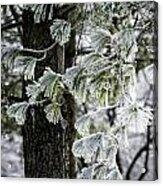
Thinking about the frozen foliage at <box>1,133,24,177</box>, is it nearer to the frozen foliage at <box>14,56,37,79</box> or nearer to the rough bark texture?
the rough bark texture

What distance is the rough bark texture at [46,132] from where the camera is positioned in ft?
6.77

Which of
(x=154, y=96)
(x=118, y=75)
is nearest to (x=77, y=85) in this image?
(x=118, y=75)

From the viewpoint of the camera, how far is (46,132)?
2086mm

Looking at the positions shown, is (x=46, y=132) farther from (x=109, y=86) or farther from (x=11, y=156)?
(x=109, y=86)

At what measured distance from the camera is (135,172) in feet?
6.57

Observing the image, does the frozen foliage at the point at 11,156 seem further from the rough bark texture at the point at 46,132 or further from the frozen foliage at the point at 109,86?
the frozen foliage at the point at 109,86

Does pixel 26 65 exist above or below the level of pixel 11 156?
above

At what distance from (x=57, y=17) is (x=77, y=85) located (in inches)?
10.1

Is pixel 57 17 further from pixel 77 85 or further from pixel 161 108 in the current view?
pixel 161 108

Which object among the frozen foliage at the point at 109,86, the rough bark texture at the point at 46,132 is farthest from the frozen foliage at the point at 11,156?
the frozen foliage at the point at 109,86

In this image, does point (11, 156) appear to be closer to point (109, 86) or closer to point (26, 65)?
point (26, 65)

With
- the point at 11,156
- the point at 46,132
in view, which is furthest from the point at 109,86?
the point at 11,156

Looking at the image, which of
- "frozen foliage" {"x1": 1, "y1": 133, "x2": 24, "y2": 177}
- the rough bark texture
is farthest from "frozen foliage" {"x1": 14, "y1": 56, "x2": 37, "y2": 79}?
"frozen foliage" {"x1": 1, "y1": 133, "x2": 24, "y2": 177}

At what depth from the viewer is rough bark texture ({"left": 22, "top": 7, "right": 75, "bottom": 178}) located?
2064 mm
